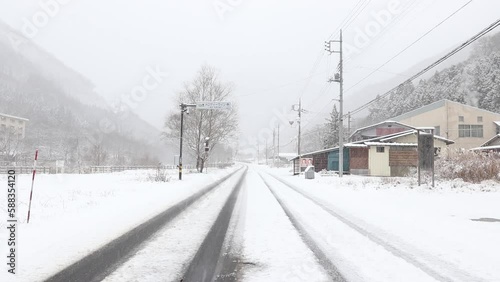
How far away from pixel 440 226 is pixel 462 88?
85536mm

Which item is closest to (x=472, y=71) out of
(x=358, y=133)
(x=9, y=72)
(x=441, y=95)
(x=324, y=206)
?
(x=441, y=95)

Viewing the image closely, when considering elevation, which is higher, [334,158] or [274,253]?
[334,158]

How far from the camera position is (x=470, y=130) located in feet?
180

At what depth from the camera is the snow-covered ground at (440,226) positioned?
197 inches

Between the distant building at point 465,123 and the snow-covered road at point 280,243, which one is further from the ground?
the distant building at point 465,123

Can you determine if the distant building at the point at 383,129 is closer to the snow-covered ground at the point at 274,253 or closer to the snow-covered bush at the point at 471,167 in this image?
the snow-covered bush at the point at 471,167

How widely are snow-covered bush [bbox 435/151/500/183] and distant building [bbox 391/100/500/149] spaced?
38.4 m

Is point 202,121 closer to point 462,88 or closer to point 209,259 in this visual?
point 209,259

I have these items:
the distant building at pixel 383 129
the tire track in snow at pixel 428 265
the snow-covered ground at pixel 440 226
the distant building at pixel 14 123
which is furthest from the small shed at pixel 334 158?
the distant building at pixel 14 123

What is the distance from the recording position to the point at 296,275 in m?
4.33

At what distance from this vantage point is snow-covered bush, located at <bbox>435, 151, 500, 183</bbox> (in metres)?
A: 17.8

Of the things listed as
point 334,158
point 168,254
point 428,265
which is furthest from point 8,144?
point 428,265

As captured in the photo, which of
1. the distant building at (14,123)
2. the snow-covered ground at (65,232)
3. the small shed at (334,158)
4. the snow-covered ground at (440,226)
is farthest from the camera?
the distant building at (14,123)

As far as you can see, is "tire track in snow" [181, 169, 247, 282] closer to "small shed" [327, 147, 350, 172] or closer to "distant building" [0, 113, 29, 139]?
"small shed" [327, 147, 350, 172]
